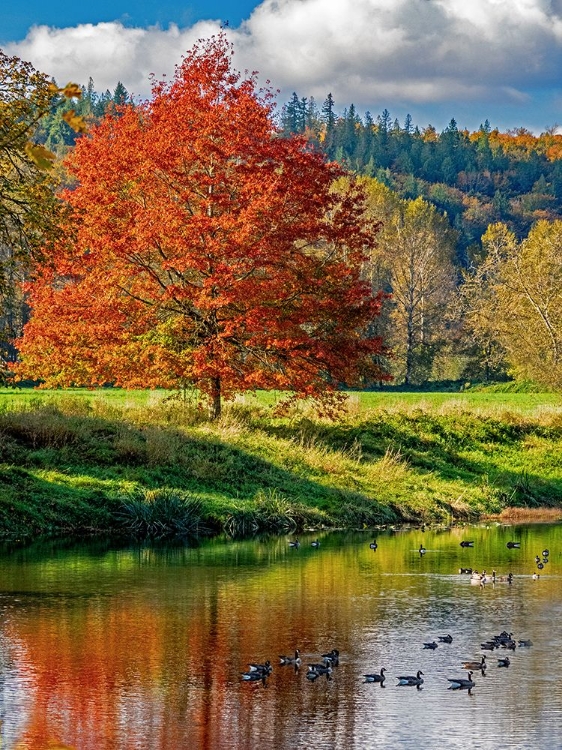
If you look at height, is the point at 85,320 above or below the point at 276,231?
below

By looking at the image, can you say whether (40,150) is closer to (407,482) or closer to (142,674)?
(142,674)

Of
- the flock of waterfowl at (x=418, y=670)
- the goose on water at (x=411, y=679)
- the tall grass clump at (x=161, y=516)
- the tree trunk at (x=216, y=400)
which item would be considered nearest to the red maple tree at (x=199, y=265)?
the tree trunk at (x=216, y=400)

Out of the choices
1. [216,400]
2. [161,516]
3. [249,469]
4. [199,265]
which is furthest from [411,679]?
[216,400]

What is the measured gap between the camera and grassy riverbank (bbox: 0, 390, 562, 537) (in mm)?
29375

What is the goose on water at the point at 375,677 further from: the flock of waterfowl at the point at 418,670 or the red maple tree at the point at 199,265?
the red maple tree at the point at 199,265

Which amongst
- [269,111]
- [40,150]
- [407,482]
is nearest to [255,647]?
[40,150]

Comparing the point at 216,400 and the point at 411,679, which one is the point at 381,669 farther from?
the point at 216,400

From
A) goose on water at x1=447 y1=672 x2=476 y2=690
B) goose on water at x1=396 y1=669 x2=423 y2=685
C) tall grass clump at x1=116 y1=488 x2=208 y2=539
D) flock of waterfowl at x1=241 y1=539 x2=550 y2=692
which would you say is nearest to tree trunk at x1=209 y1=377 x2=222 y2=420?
tall grass clump at x1=116 y1=488 x2=208 y2=539

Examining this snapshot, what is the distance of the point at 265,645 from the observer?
1697cm

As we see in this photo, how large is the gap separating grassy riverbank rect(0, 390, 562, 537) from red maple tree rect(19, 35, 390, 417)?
181 cm

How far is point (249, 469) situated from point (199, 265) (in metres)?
6.03

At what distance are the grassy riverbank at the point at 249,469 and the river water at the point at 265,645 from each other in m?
2.61

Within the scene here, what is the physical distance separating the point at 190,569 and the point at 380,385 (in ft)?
225

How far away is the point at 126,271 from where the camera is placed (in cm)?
3669
